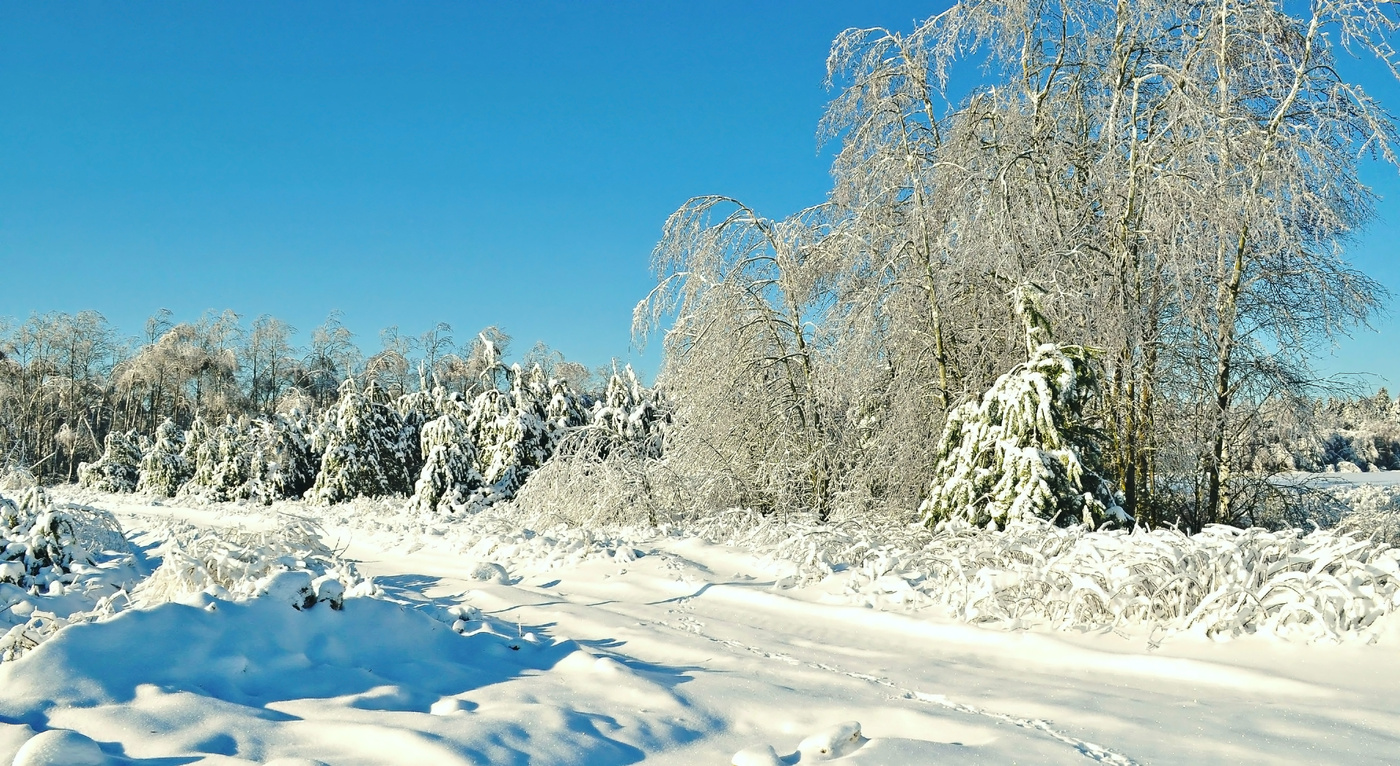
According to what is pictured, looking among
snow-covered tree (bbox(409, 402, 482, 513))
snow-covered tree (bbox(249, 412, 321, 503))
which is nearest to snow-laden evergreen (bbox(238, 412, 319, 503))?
Answer: snow-covered tree (bbox(249, 412, 321, 503))

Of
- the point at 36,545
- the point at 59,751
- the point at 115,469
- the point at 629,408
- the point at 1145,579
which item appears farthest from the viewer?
the point at 115,469

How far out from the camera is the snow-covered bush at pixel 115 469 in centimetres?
2511

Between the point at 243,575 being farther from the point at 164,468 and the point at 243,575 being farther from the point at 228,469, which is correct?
the point at 164,468

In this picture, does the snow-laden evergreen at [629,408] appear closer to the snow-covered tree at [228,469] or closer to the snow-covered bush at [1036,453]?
the snow-covered bush at [1036,453]

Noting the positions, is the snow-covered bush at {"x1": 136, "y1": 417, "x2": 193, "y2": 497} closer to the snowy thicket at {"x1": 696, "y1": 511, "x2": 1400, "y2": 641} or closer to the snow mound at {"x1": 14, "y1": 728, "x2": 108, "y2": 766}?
the snowy thicket at {"x1": 696, "y1": 511, "x2": 1400, "y2": 641}

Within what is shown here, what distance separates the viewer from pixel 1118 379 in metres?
7.39

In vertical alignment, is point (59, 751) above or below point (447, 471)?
below

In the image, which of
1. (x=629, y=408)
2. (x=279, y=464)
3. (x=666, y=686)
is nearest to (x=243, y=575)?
(x=666, y=686)

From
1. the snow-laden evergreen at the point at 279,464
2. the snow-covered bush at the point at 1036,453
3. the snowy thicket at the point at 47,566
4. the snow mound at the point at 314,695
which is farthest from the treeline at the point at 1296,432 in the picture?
the snow-laden evergreen at the point at 279,464

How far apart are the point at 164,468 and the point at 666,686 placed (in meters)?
25.1

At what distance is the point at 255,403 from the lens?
3606cm

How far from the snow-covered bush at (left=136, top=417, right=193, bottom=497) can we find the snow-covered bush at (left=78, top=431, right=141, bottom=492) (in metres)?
1.89

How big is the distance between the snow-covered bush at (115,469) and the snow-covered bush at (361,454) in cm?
1093

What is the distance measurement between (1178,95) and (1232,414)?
2.98 meters
